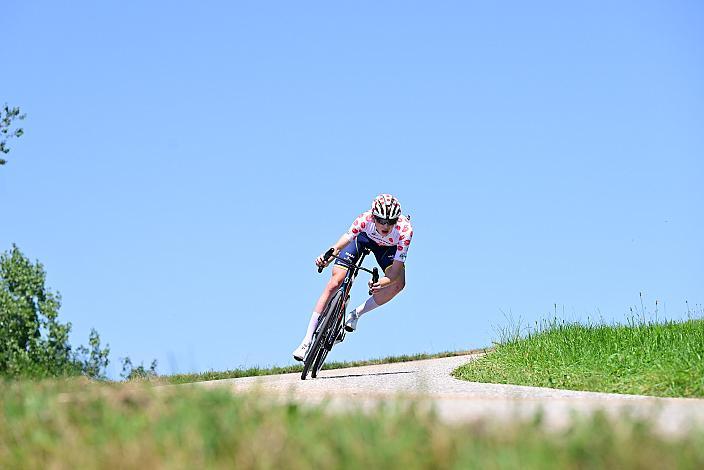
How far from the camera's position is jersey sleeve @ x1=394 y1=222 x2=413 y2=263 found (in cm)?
1337

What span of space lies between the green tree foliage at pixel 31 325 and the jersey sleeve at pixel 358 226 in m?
3.95

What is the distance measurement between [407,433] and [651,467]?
1.21 metres

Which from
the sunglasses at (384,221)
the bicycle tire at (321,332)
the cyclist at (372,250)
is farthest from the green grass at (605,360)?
the sunglasses at (384,221)

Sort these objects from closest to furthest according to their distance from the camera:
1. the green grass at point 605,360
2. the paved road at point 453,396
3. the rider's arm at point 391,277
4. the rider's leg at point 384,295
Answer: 1. the paved road at point 453,396
2. the green grass at point 605,360
3. the rider's arm at point 391,277
4. the rider's leg at point 384,295

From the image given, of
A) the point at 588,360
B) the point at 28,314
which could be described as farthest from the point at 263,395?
the point at 588,360

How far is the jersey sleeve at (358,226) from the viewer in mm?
13391

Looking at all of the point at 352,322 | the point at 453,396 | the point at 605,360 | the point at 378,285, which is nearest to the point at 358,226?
the point at 378,285

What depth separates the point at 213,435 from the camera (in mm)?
4926

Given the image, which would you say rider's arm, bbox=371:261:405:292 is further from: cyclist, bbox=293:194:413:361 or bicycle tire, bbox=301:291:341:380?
bicycle tire, bbox=301:291:341:380

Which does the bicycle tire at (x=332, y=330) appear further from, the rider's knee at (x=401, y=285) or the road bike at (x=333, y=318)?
the rider's knee at (x=401, y=285)

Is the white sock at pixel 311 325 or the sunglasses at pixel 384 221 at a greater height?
the sunglasses at pixel 384 221

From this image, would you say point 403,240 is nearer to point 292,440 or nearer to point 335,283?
point 335,283

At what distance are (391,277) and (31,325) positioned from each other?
518cm

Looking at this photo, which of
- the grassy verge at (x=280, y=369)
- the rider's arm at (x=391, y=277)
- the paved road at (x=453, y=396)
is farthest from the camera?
the grassy verge at (x=280, y=369)
